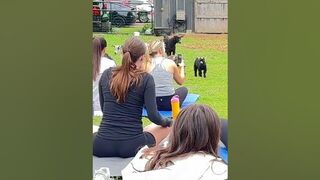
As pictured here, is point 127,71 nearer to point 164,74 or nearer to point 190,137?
point 164,74

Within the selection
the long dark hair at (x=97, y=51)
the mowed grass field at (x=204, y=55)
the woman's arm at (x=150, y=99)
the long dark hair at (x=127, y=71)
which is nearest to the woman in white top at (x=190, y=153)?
the mowed grass field at (x=204, y=55)

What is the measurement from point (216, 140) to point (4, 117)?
1088mm

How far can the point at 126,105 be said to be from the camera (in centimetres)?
297

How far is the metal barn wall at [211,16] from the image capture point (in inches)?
108

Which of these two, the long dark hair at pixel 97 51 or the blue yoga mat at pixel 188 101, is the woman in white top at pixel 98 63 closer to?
the long dark hair at pixel 97 51

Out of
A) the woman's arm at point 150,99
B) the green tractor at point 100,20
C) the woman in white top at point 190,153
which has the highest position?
the green tractor at point 100,20

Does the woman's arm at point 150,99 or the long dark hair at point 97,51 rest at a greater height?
the long dark hair at point 97,51

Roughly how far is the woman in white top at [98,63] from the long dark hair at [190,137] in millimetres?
520

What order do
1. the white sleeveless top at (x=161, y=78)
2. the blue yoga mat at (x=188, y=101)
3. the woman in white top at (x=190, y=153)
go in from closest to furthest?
the woman in white top at (x=190, y=153) < the blue yoga mat at (x=188, y=101) < the white sleeveless top at (x=161, y=78)

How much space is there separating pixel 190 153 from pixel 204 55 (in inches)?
26.6

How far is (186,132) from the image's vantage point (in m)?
2.56

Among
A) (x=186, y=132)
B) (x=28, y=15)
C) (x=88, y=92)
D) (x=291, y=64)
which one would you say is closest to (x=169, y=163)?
(x=186, y=132)

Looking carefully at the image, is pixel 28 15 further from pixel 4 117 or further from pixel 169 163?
pixel 169 163

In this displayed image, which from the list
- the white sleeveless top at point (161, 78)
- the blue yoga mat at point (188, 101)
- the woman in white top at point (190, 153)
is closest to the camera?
the woman in white top at point (190, 153)
